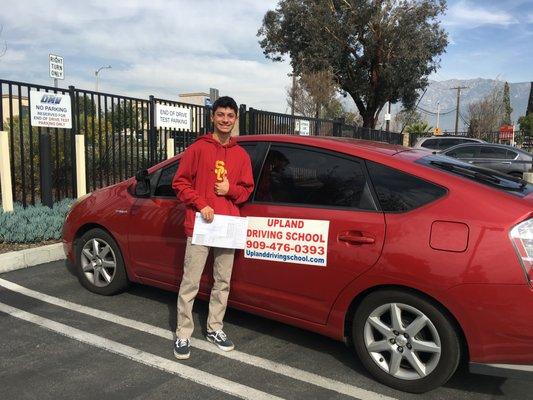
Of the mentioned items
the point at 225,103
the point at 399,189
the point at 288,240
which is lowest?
the point at 288,240

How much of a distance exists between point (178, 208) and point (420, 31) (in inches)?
905

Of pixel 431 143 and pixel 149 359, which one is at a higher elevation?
pixel 431 143

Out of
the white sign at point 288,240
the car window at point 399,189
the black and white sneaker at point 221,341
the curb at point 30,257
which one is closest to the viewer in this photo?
the car window at point 399,189

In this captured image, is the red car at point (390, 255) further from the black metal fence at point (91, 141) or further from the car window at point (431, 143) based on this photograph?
the car window at point (431, 143)

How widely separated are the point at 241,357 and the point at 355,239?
4.02 ft

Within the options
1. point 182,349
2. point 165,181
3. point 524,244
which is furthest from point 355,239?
point 165,181

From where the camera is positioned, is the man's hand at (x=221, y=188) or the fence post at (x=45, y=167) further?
the fence post at (x=45, y=167)

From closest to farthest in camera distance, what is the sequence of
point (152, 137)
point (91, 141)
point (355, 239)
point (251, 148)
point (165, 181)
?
point (355, 239), point (251, 148), point (165, 181), point (91, 141), point (152, 137)

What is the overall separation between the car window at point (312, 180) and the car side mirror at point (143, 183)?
1.15 meters

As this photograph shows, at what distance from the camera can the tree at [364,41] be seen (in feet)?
78.1

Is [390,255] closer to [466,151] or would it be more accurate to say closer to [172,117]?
[172,117]

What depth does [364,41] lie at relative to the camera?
971 inches

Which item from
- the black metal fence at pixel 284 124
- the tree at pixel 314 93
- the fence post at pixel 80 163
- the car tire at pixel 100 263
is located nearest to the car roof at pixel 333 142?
the car tire at pixel 100 263

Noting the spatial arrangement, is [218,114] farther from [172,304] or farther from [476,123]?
[476,123]
